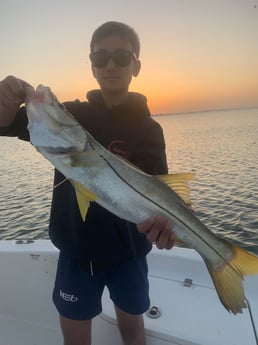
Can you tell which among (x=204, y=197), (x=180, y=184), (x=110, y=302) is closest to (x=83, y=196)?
(x=180, y=184)

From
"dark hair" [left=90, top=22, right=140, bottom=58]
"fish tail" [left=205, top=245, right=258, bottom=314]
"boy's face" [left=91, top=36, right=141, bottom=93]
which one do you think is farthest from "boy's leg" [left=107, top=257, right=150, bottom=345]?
"dark hair" [left=90, top=22, right=140, bottom=58]

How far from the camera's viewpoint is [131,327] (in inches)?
128

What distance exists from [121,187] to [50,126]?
600 millimetres

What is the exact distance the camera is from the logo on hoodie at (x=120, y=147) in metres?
3.02

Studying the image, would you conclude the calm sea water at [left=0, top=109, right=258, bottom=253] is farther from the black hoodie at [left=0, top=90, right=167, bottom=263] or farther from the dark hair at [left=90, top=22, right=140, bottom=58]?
the dark hair at [left=90, top=22, right=140, bottom=58]

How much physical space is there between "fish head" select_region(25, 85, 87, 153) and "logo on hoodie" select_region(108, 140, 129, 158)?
0.70m

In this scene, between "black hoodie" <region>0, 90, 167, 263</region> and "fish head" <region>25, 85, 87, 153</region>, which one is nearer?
"fish head" <region>25, 85, 87, 153</region>

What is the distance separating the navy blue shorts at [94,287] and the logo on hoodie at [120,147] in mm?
894

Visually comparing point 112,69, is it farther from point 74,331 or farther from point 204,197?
point 204,197

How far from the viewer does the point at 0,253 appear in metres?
4.40

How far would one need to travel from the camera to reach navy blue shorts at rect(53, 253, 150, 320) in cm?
296

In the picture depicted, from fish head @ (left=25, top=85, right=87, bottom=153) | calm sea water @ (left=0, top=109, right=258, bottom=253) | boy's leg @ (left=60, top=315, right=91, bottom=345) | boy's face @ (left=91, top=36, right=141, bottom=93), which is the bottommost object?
calm sea water @ (left=0, top=109, right=258, bottom=253)

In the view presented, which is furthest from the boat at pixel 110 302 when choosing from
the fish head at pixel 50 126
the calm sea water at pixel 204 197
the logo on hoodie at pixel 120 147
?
the calm sea water at pixel 204 197

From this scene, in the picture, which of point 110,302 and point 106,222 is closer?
A: point 106,222
